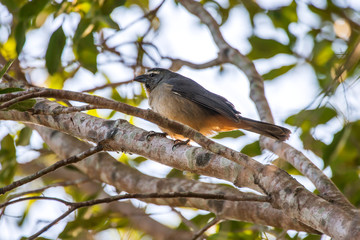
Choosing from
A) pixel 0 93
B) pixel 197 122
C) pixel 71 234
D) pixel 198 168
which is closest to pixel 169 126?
pixel 198 168

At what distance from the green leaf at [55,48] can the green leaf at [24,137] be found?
3.58 feet

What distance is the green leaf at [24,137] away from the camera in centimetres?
498

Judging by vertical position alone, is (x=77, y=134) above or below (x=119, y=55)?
below

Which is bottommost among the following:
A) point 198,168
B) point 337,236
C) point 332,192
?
point 337,236

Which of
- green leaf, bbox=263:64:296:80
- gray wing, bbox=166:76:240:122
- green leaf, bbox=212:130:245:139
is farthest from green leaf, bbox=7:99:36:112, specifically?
green leaf, bbox=263:64:296:80

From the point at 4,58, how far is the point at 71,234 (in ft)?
9.23

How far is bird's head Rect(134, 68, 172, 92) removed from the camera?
21.6 feet

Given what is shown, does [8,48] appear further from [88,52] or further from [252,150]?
[252,150]

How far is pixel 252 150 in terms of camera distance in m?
5.08

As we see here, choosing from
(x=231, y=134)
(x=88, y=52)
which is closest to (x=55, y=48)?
(x=88, y=52)

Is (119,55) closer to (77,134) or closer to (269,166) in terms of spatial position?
(77,134)

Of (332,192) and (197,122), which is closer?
(332,192)

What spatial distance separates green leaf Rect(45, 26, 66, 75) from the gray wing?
2.06 meters

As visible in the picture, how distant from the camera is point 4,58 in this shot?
5.95 metres
